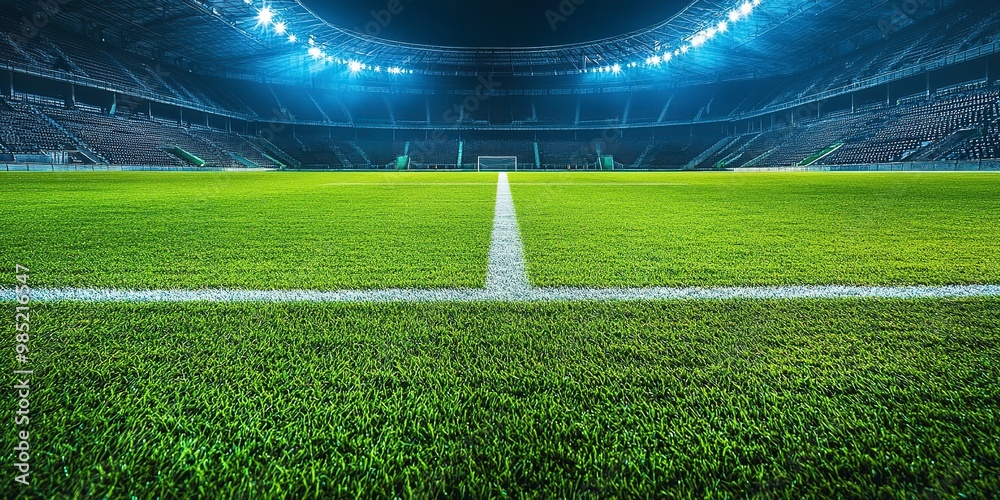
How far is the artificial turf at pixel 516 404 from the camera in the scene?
73 cm

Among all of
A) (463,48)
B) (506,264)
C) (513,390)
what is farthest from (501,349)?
(463,48)

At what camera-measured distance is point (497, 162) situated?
143 ft

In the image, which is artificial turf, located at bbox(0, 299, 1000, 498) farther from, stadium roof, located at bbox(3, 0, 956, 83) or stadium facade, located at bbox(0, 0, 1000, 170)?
stadium roof, located at bbox(3, 0, 956, 83)

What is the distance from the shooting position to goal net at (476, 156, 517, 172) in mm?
43125

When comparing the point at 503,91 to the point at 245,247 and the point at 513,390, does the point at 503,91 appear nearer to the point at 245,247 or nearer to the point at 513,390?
the point at 245,247

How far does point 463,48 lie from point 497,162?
1052 centimetres

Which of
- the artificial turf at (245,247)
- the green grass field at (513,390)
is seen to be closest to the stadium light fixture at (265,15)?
the artificial turf at (245,247)

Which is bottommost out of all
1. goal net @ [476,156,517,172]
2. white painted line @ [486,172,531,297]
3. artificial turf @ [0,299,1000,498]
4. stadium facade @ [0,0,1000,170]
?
artificial turf @ [0,299,1000,498]

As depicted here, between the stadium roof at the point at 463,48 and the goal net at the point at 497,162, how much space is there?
9.95 meters

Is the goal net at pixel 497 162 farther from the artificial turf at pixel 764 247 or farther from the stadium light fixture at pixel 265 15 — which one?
the artificial turf at pixel 764 247

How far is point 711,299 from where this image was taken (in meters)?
1.62

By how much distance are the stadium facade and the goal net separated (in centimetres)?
114

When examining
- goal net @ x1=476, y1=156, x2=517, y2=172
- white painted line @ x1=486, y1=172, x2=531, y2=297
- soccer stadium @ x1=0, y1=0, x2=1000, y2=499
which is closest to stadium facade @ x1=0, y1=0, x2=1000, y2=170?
goal net @ x1=476, y1=156, x2=517, y2=172

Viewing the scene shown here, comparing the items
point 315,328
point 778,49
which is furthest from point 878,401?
point 778,49
